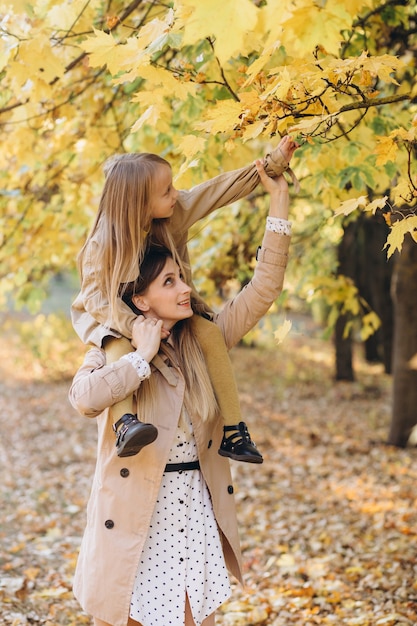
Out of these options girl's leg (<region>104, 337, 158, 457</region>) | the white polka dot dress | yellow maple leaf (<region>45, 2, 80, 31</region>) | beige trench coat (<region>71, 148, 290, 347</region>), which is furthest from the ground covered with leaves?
yellow maple leaf (<region>45, 2, 80, 31</region>)

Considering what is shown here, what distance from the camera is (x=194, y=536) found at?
2443 mm

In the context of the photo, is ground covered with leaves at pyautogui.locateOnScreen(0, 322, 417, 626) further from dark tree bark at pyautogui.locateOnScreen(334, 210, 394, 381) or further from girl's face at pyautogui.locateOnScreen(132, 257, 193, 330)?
girl's face at pyautogui.locateOnScreen(132, 257, 193, 330)

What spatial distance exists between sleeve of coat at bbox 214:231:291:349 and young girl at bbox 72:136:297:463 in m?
0.12

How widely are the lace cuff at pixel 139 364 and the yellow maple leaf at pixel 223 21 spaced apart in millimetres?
1034

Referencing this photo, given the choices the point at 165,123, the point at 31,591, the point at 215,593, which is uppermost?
the point at 165,123

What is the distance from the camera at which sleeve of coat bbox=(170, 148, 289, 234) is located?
251cm

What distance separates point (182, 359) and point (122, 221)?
0.53m

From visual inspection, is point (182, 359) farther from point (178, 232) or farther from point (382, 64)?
point (382, 64)

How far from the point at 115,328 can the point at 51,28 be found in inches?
52.1

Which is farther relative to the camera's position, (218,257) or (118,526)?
(218,257)

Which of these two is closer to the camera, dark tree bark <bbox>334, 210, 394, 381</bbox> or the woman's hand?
the woman's hand

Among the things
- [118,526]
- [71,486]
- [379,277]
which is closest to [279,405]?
[379,277]

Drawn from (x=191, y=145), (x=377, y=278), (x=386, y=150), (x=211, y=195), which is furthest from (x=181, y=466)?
(x=377, y=278)

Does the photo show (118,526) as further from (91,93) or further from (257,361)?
(257,361)
